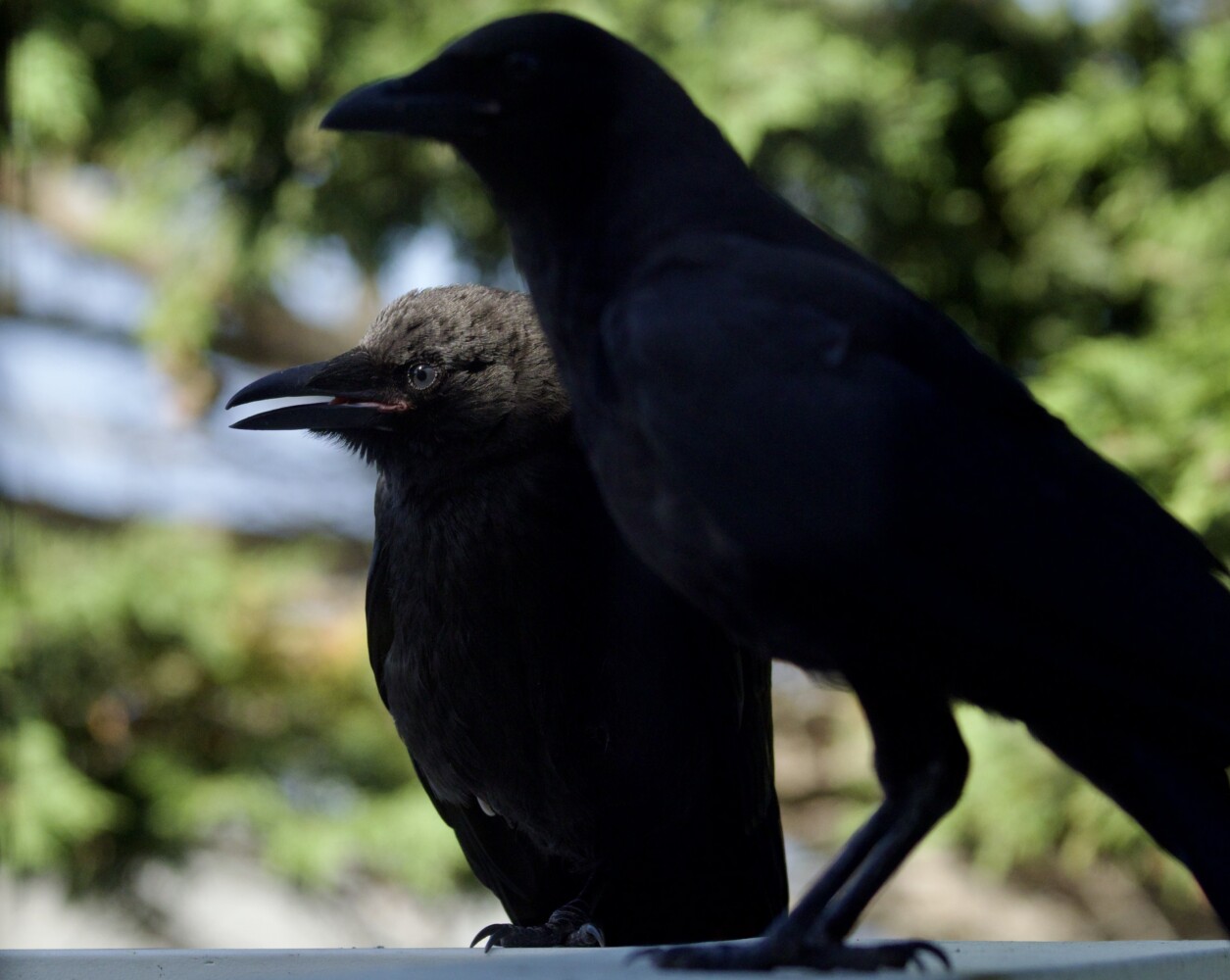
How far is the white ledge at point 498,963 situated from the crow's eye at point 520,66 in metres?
0.74

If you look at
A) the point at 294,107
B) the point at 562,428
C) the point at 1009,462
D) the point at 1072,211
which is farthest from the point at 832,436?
the point at 1072,211

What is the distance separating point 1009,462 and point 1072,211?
3.30 meters

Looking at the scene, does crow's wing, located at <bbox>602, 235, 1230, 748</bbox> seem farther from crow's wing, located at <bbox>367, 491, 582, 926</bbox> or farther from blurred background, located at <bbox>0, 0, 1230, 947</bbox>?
blurred background, located at <bbox>0, 0, 1230, 947</bbox>

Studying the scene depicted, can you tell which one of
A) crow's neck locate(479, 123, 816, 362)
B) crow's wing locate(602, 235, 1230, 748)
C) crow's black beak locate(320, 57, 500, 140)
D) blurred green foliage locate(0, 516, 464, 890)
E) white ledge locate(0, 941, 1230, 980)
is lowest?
blurred green foliage locate(0, 516, 464, 890)

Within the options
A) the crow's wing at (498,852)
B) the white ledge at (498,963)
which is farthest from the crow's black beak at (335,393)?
the white ledge at (498,963)

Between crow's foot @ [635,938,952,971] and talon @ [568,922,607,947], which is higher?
crow's foot @ [635,938,952,971]

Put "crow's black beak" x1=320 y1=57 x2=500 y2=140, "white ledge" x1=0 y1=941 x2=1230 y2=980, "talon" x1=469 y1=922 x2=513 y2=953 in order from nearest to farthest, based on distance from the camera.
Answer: "white ledge" x1=0 y1=941 x2=1230 y2=980 → "crow's black beak" x1=320 y1=57 x2=500 y2=140 → "talon" x1=469 y1=922 x2=513 y2=953

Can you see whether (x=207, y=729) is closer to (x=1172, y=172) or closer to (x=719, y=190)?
(x=1172, y=172)

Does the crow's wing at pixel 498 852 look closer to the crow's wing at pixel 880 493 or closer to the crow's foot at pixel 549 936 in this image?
the crow's foot at pixel 549 936

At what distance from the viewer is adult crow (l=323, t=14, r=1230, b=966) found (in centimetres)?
111

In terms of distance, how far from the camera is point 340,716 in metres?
4.81

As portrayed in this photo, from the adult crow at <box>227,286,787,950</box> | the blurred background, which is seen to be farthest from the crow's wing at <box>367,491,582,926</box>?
the blurred background

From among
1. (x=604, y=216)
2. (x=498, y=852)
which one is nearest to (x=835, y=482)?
(x=604, y=216)

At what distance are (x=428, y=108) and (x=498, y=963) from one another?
0.74m
